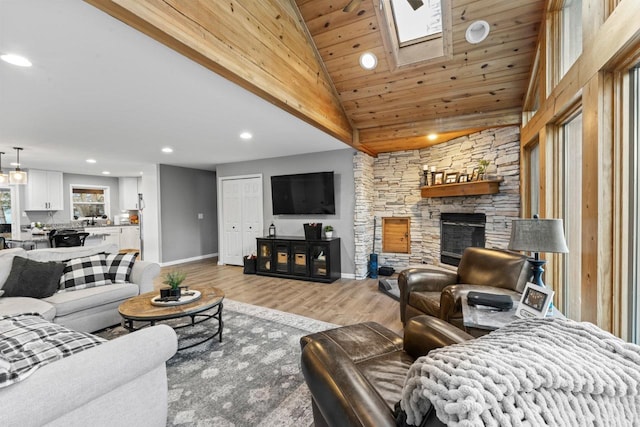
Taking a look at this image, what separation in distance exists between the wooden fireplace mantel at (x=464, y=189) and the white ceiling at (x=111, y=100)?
1737mm

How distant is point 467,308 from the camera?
1854 mm

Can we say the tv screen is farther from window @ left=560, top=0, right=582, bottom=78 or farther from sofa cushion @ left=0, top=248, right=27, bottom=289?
sofa cushion @ left=0, top=248, right=27, bottom=289

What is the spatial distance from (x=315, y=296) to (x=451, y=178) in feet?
8.93

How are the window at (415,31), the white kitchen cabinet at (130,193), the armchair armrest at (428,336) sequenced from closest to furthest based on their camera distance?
the armchair armrest at (428,336), the window at (415,31), the white kitchen cabinet at (130,193)

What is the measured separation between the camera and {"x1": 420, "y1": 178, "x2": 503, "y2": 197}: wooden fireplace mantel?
143 inches

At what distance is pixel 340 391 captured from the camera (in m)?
0.95

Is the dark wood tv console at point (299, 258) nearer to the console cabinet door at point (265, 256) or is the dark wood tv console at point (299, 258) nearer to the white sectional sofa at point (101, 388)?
the console cabinet door at point (265, 256)

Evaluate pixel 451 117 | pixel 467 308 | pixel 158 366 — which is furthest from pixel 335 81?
pixel 158 366

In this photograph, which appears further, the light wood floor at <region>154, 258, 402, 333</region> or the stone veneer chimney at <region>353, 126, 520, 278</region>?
the stone veneer chimney at <region>353, 126, 520, 278</region>

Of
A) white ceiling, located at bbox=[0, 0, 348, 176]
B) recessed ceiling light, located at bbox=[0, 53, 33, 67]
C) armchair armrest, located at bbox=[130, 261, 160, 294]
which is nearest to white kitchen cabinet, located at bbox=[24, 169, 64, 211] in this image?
white ceiling, located at bbox=[0, 0, 348, 176]

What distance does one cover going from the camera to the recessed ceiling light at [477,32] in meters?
2.78

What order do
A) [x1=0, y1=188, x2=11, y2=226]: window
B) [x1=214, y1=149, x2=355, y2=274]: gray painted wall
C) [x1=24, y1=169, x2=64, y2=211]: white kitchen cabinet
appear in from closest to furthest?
[x1=214, y1=149, x2=355, y2=274]: gray painted wall, [x1=0, y1=188, x2=11, y2=226]: window, [x1=24, y1=169, x2=64, y2=211]: white kitchen cabinet

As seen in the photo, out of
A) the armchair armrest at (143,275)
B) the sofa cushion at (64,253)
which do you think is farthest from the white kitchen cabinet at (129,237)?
the armchair armrest at (143,275)

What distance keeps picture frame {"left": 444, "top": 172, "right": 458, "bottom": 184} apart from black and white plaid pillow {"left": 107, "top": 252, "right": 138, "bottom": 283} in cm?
441
